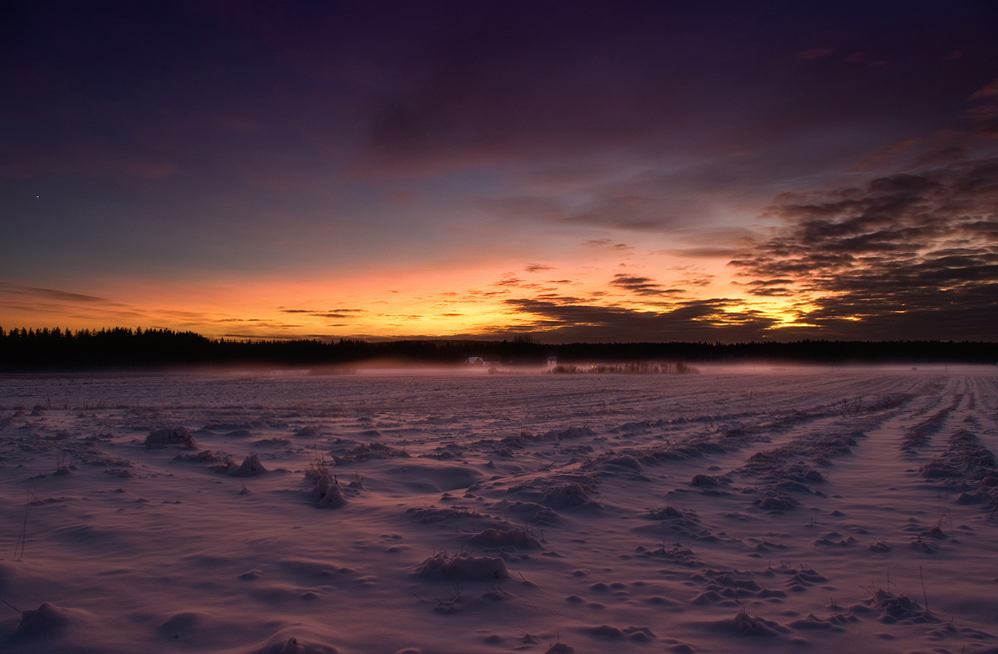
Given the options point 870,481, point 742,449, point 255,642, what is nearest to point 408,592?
point 255,642

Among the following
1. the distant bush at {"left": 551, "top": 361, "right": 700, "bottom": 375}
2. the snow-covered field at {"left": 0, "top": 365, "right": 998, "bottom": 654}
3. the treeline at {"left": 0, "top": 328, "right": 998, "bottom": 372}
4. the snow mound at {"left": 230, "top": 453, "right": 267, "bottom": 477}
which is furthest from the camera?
the treeline at {"left": 0, "top": 328, "right": 998, "bottom": 372}

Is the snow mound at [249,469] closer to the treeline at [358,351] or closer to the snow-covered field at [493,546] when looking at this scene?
the snow-covered field at [493,546]

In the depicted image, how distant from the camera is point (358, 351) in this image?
11981cm

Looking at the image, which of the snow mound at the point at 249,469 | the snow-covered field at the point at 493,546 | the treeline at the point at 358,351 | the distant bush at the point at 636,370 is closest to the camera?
the snow-covered field at the point at 493,546

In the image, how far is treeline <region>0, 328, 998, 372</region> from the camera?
302ft

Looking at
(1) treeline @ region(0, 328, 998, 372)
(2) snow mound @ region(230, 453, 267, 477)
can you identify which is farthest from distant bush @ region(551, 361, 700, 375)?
(2) snow mound @ region(230, 453, 267, 477)

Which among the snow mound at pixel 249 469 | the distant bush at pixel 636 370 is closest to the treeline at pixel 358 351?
the distant bush at pixel 636 370

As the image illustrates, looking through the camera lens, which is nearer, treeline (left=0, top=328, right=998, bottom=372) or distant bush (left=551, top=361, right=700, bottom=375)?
distant bush (left=551, top=361, right=700, bottom=375)

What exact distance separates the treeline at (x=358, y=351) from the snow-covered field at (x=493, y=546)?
A: 94.8 meters

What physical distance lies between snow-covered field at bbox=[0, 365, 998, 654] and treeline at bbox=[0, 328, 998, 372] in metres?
94.8

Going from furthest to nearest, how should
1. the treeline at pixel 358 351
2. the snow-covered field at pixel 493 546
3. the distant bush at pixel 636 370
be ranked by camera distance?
the treeline at pixel 358 351
the distant bush at pixel 636 370
the snow-covered field at pixel 493 546

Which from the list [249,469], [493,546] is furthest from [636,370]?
[493,546]

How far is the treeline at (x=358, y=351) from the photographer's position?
302 ft

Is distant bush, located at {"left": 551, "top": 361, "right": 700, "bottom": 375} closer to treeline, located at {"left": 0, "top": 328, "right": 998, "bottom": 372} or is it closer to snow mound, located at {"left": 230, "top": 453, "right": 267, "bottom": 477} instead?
treeline, located at {"left": 0, "top": 328, "right": 998, "bottom": 372}
